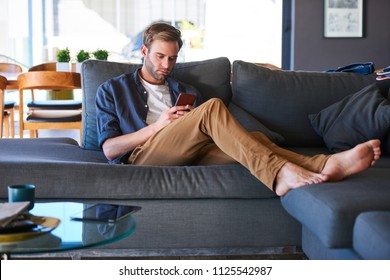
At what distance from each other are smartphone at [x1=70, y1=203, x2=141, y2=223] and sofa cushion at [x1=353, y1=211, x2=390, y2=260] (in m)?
0.66

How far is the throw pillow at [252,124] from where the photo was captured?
314 cm

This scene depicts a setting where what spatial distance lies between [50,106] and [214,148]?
2.97 metres

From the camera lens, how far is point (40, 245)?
1561mm

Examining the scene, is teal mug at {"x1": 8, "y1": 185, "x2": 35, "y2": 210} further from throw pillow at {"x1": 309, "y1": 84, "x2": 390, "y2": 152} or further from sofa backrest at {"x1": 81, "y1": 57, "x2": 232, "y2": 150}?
throw pillow at {"x1": 309, "y1": 84, "x2": 390, "y2": 152}

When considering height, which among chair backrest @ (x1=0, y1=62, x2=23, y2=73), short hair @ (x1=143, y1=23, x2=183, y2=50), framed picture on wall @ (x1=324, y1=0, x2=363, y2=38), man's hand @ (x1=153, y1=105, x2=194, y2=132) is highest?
framed picture on wall @ (x1=324, y1=0, x2=363, y2=38)

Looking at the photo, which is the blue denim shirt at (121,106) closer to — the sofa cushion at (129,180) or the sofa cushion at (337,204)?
the sofa cushion at (129,180)

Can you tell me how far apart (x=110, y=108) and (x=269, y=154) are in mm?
923

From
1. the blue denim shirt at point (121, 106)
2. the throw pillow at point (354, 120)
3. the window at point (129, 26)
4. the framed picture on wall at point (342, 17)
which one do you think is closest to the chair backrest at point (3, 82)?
the blue denim shirt at point (121, 106)

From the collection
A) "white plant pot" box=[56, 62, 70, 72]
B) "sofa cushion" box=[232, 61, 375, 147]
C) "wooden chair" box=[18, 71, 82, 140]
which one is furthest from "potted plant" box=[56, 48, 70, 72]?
"sofa cushion" box=[232, 61, 375, 147]

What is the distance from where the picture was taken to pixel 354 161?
7.75 feet

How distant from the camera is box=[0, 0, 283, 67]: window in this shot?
840 cm

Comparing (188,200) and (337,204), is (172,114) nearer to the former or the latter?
(188,200)

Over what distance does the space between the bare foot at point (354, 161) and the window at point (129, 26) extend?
6031 millimetres

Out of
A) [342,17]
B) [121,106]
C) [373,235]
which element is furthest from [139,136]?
[342,17]
